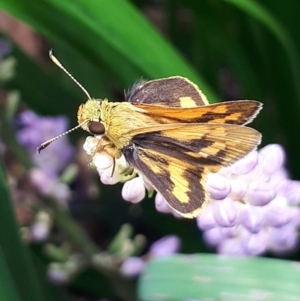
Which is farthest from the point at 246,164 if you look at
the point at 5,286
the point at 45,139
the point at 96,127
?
the point at 45,139

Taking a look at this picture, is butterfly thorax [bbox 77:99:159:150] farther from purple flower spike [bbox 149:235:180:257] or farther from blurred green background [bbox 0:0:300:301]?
purple flower spike [bbox 149:235:180:257]

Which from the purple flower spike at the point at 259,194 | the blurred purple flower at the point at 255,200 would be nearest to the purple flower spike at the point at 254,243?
the blurred purple flower at the point at 255,200

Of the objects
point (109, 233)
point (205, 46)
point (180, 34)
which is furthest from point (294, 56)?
point (109, 233)

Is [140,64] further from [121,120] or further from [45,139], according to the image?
[45,139]

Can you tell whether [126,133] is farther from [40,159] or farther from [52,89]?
[52,89]

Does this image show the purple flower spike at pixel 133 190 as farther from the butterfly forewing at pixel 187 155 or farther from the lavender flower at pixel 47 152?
the lavender flower at pixel 47 152

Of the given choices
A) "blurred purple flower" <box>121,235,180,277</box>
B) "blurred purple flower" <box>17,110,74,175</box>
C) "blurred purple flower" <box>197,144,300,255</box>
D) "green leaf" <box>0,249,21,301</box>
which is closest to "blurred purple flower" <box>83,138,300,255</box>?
"blurred purple flower" <box>197,144,300,255</box>
